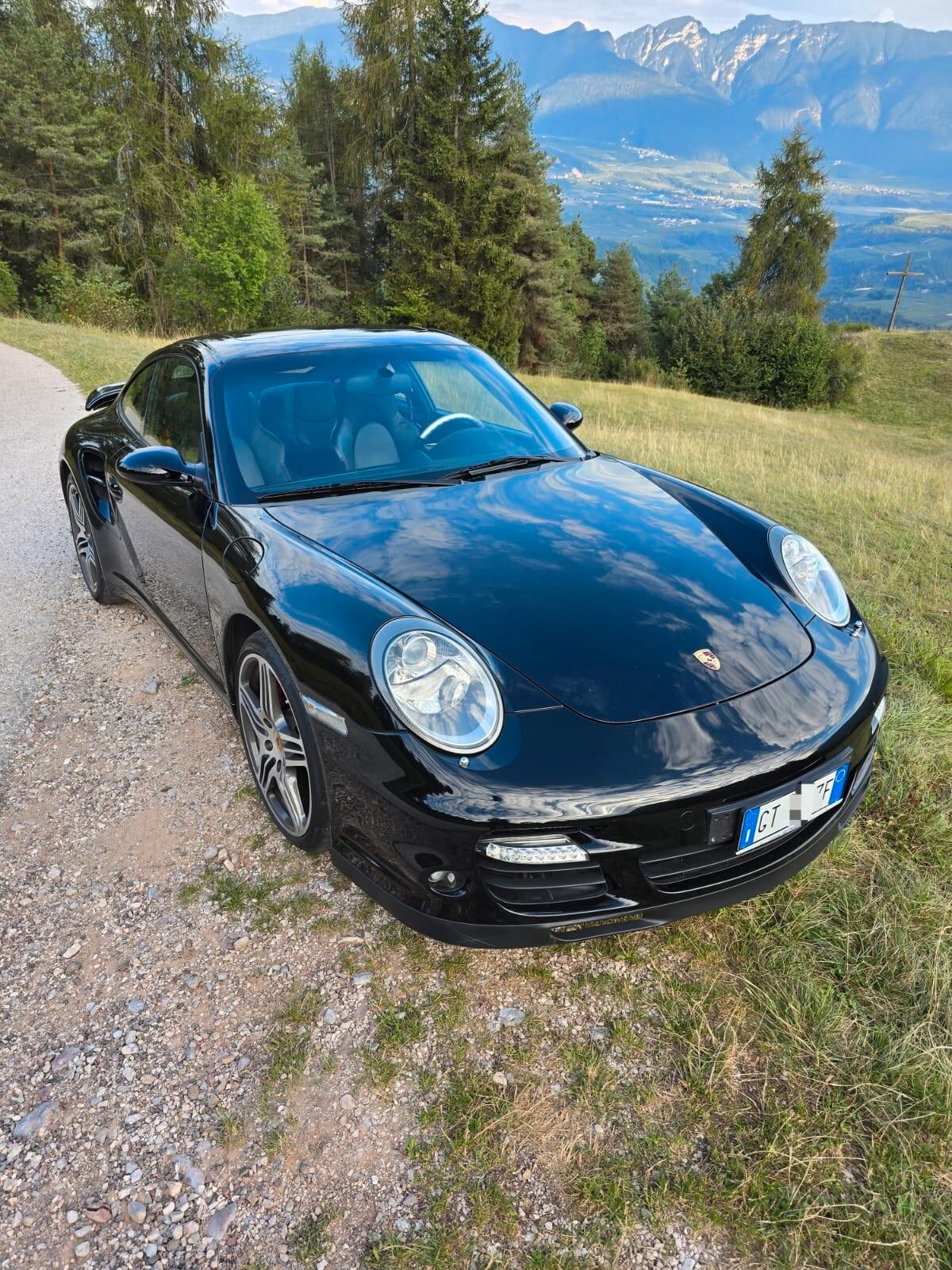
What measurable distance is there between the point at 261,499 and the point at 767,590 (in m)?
1.65

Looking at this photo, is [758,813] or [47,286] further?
[47,286]

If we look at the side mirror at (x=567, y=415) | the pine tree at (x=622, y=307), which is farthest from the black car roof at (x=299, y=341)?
the pine tree at (x=622, y=307)

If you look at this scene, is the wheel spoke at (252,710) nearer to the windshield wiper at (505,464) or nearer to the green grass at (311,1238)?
the windshield wiper at (505,464)

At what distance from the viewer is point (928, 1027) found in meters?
1.84

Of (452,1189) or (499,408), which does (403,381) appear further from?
(452,1189)

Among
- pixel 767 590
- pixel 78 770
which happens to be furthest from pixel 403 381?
pixel 78 770

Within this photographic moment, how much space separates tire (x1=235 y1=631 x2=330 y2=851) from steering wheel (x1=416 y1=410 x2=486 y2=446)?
1100 mm

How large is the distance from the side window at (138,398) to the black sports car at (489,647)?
0.39 meters

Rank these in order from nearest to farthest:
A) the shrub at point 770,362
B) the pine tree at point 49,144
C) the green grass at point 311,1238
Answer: the green grass at point 311,1238 < the pine tree at point 49,144 < the shrub at point 770,362

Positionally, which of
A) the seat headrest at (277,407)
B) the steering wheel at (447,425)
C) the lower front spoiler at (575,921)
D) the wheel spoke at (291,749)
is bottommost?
the lower front spoiler at (575,921)

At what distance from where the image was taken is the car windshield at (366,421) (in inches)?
107

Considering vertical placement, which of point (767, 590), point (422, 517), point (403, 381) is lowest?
point (767, 590)

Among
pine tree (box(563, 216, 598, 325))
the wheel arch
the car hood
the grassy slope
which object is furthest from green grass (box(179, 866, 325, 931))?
pine tree (box(563, 216, 598, 325))

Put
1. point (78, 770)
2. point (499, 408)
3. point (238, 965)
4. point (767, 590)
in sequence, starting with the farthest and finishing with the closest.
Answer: point (499, 408) → point (78, 770) → point (767, 590) → point (238, 965)
